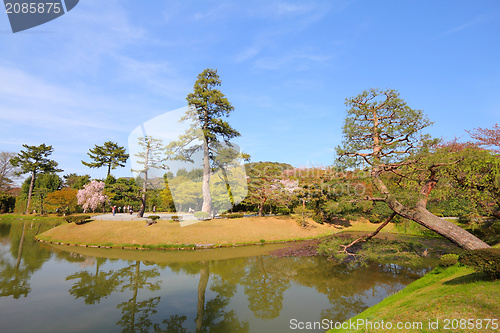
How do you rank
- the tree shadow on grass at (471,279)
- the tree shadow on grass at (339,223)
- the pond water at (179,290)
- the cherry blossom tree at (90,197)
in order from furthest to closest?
1. the cherry blossom tree at (90,197)
2. the tree shadow on grass at (339,223)
3. the pond water at (179,290)
4. the tree shadow on grass at (471,279)

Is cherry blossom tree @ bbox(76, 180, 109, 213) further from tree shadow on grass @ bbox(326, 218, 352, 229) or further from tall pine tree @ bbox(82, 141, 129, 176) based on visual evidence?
tree shadow on grass @ bbox(326, 218, 352, 229)

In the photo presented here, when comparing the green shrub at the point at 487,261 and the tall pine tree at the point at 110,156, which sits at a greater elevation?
the tall pine tree at the point at 110,156

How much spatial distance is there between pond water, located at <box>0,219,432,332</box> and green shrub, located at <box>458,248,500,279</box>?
459cm

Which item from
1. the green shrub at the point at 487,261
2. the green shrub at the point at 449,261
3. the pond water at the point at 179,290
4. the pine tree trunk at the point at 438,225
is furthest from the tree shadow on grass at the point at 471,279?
the pond water at the point at 179,290

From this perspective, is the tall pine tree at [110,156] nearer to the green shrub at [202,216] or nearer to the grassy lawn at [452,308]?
the green shrub at [202,216]

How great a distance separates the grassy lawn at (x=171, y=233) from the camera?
21906 millimetres

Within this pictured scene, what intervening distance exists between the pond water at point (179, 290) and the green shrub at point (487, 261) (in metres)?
4.59

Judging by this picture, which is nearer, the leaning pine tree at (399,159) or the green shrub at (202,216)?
the leaning pine tree at (399,159)

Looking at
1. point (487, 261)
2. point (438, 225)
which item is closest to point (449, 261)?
point (438, 225)

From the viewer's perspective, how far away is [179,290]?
39.2 feet

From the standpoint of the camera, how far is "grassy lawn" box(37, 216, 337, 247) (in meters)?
21.9

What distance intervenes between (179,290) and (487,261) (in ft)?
40.7

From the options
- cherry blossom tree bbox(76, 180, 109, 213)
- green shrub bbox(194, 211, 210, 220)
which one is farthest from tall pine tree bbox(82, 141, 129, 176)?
green shrub bbox(194, 211, 210, 220)

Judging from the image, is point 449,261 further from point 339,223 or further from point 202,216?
point 339,223
